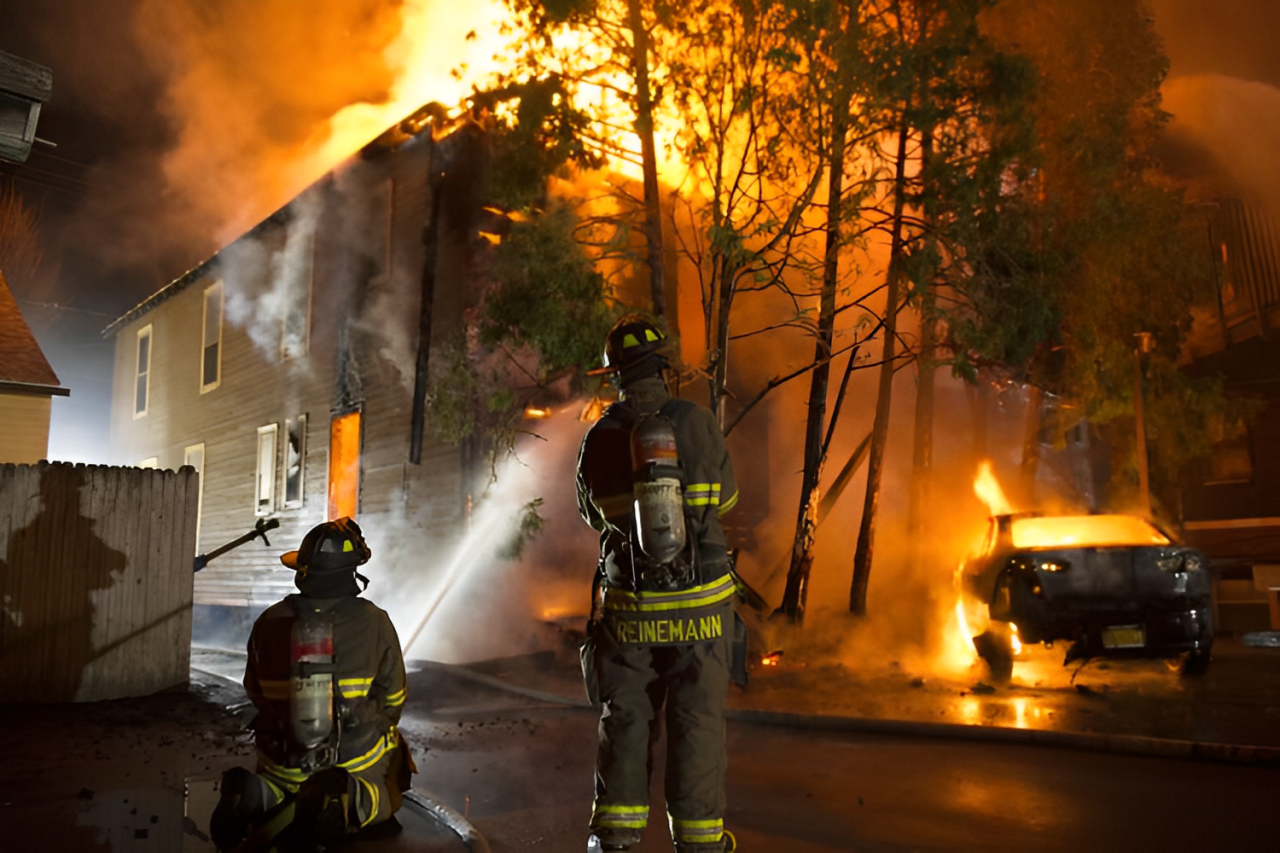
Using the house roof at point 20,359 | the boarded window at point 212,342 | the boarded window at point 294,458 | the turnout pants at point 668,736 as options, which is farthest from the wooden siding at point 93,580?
the boarded window at point 212,342

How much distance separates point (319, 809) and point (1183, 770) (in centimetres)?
489

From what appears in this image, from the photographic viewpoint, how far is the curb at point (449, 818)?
4345 mm

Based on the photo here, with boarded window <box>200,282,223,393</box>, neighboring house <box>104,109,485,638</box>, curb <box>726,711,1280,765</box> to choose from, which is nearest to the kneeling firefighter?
curb <box>726,711,1280,765</box>

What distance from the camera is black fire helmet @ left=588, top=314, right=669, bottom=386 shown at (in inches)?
154

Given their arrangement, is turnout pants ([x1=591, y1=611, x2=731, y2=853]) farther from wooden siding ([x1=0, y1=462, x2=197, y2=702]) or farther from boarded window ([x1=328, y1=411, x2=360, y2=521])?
boarded window ([x1=328, y1=411, x2=360, y2=521])

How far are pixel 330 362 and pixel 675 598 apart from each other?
47.7 feet

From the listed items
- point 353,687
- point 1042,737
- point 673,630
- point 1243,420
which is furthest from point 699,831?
point 1243,420

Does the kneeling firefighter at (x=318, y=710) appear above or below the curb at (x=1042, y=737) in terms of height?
above

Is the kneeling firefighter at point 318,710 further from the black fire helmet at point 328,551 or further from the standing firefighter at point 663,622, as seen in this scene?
Result: the standing firefighter at point 663,622

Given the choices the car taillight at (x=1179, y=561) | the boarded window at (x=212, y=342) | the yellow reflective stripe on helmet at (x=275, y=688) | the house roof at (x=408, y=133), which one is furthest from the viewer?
the boarded window at (x=212, y=342)

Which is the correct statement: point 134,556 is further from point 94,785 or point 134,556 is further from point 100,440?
point 100,440

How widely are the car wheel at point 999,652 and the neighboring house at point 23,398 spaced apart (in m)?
12.8

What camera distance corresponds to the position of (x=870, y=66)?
33.6 feet

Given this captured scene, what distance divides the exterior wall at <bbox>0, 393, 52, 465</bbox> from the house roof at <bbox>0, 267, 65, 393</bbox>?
0.89ft
